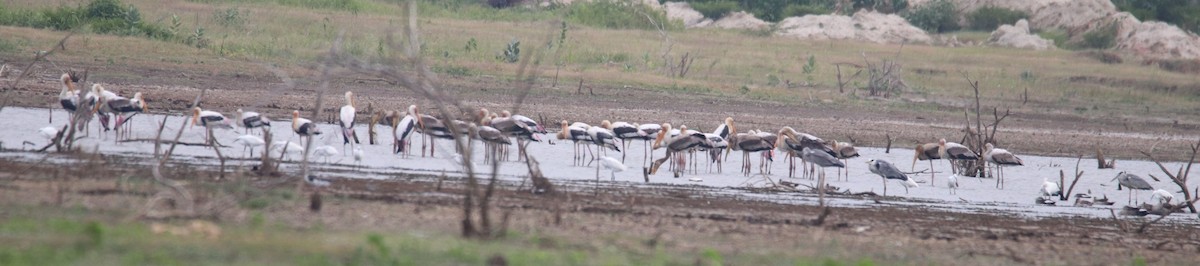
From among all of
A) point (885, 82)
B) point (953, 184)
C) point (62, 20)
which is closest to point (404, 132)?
point (953, 184)

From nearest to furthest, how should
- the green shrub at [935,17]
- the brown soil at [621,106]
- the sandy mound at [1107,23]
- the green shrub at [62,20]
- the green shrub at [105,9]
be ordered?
the brown soil at [621,106], the green shrub at [62,20], the green shrub at [105,9], the sandy mound at [1107,23], the green shrub at [935,17]

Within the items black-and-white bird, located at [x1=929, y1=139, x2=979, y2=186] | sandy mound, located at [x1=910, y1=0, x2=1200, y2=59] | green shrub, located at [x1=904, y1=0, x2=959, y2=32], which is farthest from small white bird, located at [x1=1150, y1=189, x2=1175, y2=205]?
green shrub, located at [x1=904, y1=0, x2=959, y2=32]

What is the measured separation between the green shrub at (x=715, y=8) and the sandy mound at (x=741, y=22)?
903mm

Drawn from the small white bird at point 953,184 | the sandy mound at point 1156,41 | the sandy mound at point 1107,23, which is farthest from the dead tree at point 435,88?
the sandy mound at point 1156,41

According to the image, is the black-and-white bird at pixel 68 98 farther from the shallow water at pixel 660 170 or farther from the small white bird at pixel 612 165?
the small white bird at pixel 612 165

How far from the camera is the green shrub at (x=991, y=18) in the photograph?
59.7 metres

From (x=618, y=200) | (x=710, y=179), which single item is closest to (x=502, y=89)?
(x=710, y=179)

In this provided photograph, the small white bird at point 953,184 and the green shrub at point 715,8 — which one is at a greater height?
the green shrub at point 715,8

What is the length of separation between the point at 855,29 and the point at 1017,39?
5845 mm

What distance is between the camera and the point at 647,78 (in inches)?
1235

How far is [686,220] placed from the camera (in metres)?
11.3

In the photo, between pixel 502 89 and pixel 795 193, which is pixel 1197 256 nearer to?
pixel 795 193

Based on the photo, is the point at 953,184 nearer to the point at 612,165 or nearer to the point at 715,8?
the point at 612,165

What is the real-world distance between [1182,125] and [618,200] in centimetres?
2325
